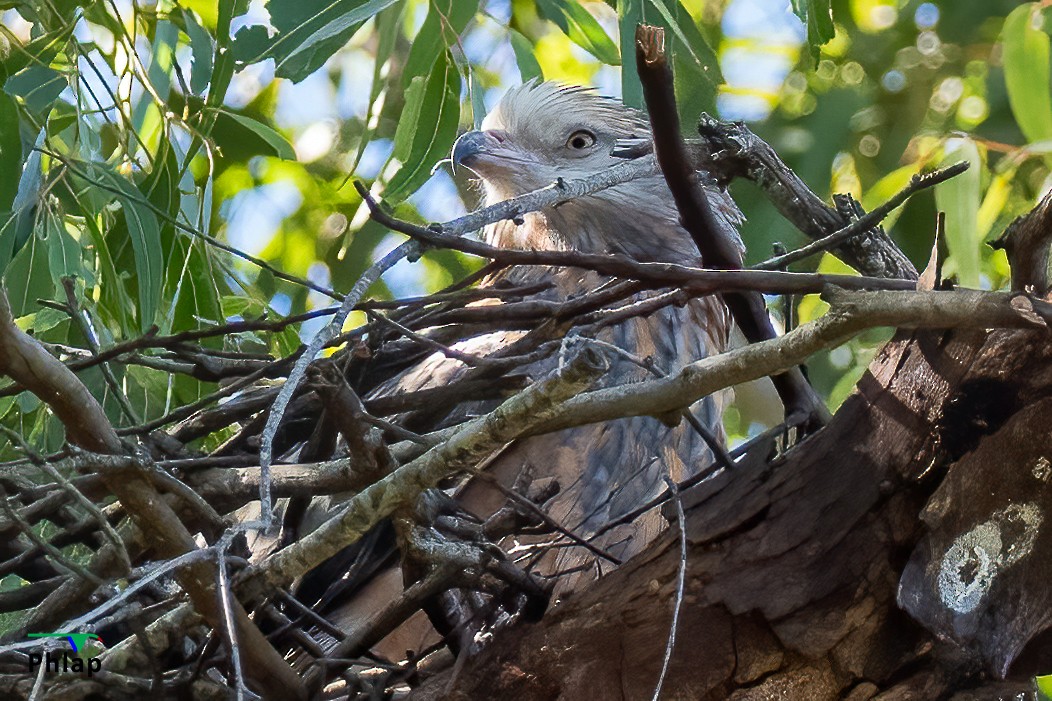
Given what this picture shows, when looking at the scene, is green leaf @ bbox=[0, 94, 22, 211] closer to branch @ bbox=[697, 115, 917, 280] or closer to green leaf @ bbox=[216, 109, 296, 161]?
green leaf @ bbox=[216, 109, 296, 161]

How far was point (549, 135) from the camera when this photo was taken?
10.6ft

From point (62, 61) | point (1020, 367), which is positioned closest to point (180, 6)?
point (62, 61)

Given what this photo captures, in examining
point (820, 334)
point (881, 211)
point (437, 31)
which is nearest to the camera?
point (820, 334)

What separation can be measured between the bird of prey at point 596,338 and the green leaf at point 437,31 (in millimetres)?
350

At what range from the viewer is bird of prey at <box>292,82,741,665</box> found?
2.29 m

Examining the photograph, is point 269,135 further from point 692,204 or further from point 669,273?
point 669,273

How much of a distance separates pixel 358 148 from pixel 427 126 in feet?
2.17

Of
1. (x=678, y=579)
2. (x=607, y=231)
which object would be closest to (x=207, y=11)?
(x=607, y=231)

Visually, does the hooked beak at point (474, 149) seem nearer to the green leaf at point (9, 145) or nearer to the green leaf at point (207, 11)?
the green leaf at point (207, 11)

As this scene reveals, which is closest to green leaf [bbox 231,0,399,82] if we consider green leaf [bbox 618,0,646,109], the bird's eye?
green leaf [bbox 618,0,646,109]

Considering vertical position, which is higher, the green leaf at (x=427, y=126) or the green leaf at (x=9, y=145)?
the green leaf at (x=9, y=145)

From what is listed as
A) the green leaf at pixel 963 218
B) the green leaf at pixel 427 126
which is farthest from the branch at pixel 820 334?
the green leaf at pixel 427 126

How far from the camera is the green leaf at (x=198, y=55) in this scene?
91.4 inches

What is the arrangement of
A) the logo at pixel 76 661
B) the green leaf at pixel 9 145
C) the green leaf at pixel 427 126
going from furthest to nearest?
the green leaf at pixel 427 126, the green leaf at pixel 9 145, the logo at pixel 76 661
